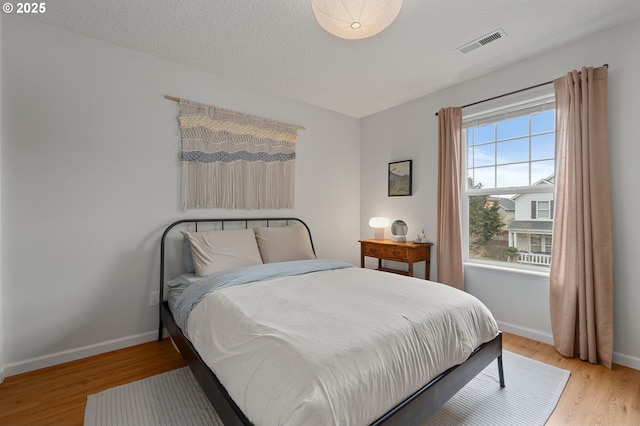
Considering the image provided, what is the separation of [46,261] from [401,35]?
3.21 m

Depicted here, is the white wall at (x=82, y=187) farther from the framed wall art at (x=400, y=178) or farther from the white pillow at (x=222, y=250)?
the framed wall art at (x=400, y=178)

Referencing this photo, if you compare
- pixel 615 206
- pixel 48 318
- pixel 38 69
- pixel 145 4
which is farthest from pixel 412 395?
pixel 38 69

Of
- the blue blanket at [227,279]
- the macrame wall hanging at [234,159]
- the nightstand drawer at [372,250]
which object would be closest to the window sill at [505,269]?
the nightstand drawer at [372,250]

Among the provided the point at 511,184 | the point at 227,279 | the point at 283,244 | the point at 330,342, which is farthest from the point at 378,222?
the point at 330,342

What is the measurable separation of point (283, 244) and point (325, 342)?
1.86m

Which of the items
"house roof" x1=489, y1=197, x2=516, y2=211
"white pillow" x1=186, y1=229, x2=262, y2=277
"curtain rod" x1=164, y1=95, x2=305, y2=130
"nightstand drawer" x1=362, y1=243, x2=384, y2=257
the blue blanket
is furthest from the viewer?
"nightstand drawer" x1=362, y1=243, x2=384, y2=257

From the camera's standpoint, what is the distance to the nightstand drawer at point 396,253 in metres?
3.22

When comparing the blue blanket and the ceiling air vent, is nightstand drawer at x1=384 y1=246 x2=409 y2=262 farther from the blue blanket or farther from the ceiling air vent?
the ceiling air vent

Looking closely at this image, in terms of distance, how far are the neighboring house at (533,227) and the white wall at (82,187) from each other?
9.93 feet

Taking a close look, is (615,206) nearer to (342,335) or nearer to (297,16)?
(342,335)

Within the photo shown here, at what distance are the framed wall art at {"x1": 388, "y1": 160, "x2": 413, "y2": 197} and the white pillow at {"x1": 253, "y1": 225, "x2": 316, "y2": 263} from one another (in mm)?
1397

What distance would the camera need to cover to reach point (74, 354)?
2252 mm

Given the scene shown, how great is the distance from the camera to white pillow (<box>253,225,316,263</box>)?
9.54 feet

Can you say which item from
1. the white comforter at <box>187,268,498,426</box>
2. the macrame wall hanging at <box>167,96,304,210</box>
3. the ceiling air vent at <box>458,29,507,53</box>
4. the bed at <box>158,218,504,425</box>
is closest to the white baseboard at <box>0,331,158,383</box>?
the bed at <box>158,218,504,425</box>
